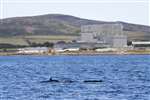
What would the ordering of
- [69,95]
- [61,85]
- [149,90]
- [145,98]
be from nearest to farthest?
[145,98], [69,95], [149,90], [61,85]

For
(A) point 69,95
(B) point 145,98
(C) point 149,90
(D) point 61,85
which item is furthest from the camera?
(D) point 61,85

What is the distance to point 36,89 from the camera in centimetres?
4341

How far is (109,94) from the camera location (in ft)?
128

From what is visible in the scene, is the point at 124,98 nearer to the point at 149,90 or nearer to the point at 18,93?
the point at 149,90

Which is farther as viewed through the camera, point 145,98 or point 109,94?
point 109,94

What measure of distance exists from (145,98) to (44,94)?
711 centimetres

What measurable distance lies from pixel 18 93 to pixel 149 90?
9073 millimetres

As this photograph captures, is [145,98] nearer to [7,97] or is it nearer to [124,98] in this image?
[124,98]

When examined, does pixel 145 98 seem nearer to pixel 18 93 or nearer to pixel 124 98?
pixel 124 98

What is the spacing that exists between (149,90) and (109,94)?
381 cm

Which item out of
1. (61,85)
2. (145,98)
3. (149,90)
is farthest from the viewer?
(61,85)

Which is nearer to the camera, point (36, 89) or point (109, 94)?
point (109, 94)

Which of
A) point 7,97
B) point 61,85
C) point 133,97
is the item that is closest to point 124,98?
point 133,97

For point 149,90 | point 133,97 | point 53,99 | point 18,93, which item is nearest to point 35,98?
point 53,99
